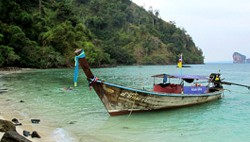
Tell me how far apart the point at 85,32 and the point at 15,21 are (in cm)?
2508

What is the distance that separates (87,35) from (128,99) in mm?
71954

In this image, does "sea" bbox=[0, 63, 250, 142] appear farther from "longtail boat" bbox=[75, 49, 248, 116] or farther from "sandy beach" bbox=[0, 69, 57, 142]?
"longtail boat" bbox=[75, 49, 248, 116]

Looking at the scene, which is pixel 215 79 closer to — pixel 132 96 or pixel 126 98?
pixel 132 96

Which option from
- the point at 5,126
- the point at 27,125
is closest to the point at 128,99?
the point at 27,125

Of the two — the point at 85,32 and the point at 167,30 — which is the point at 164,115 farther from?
the point at 167,30

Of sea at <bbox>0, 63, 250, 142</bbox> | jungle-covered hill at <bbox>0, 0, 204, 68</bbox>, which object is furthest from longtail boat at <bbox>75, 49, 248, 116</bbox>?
jungle-covered hill at <bbox>0, 0, 204, 68</bbox>

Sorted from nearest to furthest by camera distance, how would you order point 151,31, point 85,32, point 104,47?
point 85,32, point 104,47, point 151,31

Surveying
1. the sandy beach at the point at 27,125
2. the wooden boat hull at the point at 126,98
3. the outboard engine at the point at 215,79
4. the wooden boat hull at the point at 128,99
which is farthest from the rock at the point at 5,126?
the outboard engine at the point at 215,79

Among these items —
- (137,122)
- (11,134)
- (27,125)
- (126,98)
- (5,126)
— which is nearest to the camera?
(11,134)

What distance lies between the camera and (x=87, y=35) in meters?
84.0

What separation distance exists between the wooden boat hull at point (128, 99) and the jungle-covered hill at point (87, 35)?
137 ft

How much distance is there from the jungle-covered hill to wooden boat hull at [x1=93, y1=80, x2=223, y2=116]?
4172cm

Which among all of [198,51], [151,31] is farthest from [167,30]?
[198,51]

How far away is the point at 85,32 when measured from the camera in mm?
83250
